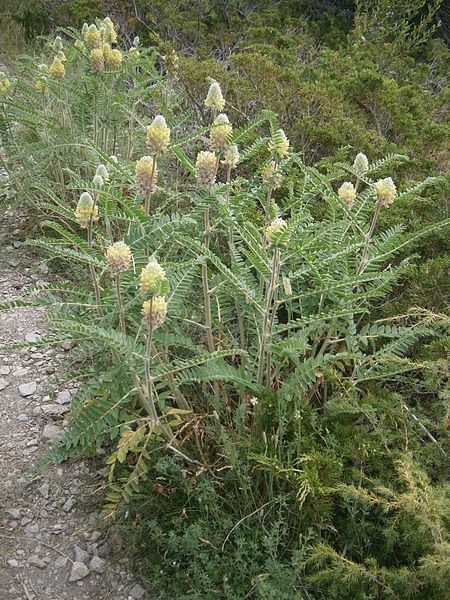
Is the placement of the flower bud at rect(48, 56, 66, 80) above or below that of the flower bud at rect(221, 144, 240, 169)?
above

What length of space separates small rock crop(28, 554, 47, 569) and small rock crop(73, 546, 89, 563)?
11 centimetres

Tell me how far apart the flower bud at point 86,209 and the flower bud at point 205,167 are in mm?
353

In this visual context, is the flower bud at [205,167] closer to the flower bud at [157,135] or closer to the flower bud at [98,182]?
the flower bud at [157,135]

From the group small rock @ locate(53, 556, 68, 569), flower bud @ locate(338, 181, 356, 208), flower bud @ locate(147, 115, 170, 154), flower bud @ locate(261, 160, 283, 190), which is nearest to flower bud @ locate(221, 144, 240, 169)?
flower bud @ locate(261, 160, 283, 190)

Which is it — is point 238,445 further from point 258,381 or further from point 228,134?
point 228,134

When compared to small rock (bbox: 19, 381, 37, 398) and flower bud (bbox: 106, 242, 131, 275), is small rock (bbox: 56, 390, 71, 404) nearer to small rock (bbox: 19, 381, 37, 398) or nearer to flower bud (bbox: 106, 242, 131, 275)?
small rock (bbox: 19, 381, 37, 398)

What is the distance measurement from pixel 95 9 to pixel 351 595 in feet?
23.5

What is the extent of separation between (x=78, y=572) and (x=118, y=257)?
1127 mm

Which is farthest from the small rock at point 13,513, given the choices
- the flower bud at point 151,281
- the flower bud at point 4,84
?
the flower bud at point 4,84

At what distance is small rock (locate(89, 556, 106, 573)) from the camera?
2035mm

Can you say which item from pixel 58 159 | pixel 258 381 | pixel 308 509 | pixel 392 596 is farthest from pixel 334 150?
pixel 392 596

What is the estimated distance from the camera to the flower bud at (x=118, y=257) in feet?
5.37

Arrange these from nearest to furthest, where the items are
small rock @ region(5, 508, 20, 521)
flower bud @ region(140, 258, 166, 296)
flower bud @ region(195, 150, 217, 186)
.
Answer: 1. flower bud @ region(140, 258, 166, 296)
2. flower bud @ region(195, 150, 217, 186)
3. small rock @ region(5, 508, 20, 521)

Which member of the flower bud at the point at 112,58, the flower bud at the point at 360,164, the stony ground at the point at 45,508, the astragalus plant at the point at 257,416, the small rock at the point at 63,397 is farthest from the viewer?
the flower bud at the point at 112,58
